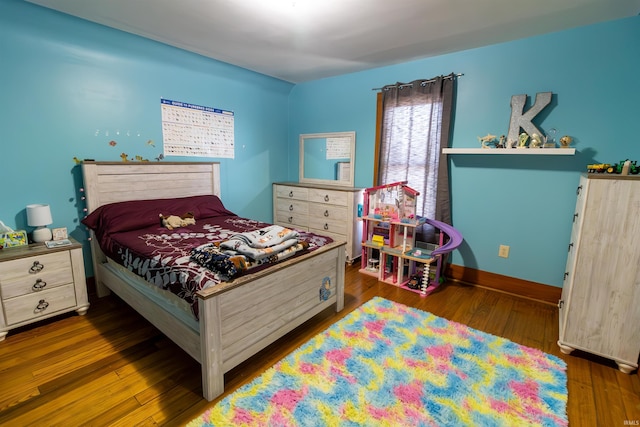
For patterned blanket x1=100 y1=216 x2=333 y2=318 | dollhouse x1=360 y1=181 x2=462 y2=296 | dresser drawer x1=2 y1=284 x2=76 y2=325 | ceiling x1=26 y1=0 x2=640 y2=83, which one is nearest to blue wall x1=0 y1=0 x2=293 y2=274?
ceiling x1=26 y1=0 x2=640 y2=83

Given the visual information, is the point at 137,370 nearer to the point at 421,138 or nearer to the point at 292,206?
the point at 292,206

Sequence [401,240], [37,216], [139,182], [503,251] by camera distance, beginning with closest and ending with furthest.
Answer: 1. [37,216]
2. [139,182]
3. [503,251]
4. [401,240]

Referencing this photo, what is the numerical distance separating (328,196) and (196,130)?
1652 mm

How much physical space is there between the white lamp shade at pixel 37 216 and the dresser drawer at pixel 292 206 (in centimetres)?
243

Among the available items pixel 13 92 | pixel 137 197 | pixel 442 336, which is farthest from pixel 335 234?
pixel 13 92

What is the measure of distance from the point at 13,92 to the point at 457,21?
11.0 ft

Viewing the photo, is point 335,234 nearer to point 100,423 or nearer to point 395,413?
point 395,413

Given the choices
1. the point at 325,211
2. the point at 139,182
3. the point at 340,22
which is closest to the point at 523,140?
the point at 340,22

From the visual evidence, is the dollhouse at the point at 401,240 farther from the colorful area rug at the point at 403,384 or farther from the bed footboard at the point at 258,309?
the bed footboard at the point at 258,309

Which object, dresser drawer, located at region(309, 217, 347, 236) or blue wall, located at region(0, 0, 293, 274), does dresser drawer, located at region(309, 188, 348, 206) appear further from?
blue wall, located at region(0, 0, 293, 274)

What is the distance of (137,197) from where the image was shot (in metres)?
2.78

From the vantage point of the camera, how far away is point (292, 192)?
3.99 m

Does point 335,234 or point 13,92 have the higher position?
point 13,92

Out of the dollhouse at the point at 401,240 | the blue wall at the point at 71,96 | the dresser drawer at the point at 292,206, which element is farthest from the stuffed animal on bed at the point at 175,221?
the dollhouse at the point at 401,240
